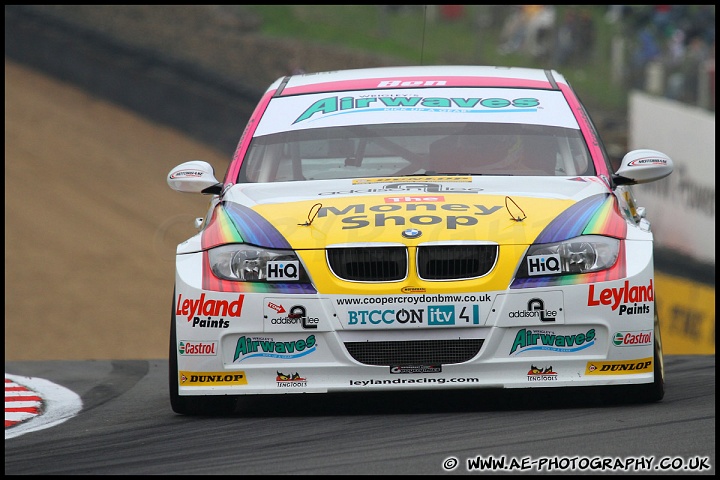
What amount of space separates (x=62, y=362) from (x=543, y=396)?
402 cm

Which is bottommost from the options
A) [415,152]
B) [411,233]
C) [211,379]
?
[211,379]

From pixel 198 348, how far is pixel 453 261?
115 cm

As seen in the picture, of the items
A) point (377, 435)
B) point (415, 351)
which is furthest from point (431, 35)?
point (377, 435)

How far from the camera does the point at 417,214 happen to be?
590 cm

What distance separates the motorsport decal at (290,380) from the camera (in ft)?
19.2

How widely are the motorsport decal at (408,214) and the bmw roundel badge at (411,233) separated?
0.16 feet

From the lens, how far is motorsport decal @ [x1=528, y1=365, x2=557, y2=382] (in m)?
5.79

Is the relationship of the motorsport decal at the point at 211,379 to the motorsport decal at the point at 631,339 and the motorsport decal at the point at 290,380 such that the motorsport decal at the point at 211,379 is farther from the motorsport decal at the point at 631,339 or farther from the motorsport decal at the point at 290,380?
the motorsport decal at the point at 631,339

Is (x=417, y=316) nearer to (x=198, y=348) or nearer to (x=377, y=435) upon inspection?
(x=377, y=435)

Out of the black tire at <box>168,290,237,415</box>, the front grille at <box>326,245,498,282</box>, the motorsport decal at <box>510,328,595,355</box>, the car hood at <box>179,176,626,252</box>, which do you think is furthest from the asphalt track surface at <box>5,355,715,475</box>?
the car hood at <box>179,176,626,252</box>

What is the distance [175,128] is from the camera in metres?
25.9

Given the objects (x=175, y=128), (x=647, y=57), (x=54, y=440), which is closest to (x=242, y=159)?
(x=54, y=440)

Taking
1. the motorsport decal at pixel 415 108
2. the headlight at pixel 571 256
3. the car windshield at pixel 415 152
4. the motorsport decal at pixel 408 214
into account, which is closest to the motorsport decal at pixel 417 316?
the headlight at pixel 571 256

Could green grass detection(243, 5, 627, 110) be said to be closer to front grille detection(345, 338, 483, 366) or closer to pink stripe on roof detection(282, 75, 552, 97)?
pink stripe on roof detection(282, 75, 552, 97)
